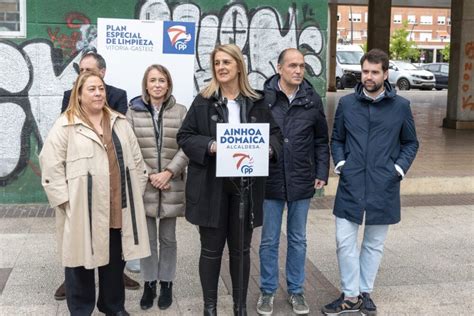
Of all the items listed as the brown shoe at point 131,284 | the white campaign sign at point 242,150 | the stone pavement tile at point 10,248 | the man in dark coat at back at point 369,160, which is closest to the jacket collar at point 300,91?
the man in dark coat at back at point 369,160

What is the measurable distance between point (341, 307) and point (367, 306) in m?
0.22

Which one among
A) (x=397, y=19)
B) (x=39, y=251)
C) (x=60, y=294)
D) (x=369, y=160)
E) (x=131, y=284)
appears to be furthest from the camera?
(x=397, y=19)

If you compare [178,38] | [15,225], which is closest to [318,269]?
[178,38]

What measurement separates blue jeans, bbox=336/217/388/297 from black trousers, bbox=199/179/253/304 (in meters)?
0.77

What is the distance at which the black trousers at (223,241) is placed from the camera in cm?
424

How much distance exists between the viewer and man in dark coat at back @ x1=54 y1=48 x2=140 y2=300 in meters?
4.80

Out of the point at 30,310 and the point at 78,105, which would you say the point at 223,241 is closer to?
the point at 78,105

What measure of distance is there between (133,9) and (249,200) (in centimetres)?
424

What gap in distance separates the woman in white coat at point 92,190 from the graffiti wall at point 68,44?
3594 mm

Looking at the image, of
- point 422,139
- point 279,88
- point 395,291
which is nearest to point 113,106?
point 279,88

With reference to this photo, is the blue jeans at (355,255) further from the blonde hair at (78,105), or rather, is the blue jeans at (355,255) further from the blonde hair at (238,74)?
the blonde hair at (78,105)

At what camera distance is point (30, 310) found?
4680 millimetres

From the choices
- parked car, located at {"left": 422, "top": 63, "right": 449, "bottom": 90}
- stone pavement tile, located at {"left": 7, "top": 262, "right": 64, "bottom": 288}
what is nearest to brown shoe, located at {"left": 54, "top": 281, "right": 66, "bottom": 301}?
stone pavement tile, located at {"left": 7, "top": 262, "right": 64, "bottom": 288}

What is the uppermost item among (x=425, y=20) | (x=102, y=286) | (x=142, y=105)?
(x=425, y=20)
